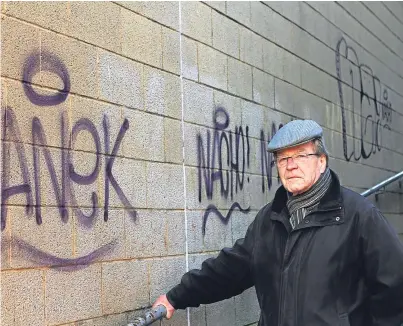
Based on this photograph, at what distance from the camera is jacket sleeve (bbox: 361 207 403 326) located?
3.11 meters

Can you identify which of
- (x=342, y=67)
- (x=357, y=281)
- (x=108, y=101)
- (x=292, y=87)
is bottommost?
(x=357, y=281)

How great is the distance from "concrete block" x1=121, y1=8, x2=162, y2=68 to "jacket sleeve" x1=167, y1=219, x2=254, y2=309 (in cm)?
121

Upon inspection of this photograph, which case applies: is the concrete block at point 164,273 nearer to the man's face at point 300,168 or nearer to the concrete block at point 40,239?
the concrete block at point 40,239

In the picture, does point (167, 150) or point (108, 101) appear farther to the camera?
point (167, 150)

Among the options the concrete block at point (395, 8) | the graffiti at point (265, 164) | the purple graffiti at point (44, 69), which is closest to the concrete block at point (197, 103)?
the graffiti at point (265, 164)

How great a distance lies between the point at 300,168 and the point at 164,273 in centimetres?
124

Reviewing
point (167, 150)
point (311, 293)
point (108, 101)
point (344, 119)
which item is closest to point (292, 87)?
point (344, 119)

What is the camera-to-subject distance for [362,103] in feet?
25.9

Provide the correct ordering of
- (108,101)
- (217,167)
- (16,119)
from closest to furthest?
(16,119), (108,101), (217,167)

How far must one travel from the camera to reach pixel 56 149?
10.8 feet

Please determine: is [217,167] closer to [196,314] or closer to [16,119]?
[196,314]

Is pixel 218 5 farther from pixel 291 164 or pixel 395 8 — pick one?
pixel 395 8

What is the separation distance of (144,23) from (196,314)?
1.90 metres

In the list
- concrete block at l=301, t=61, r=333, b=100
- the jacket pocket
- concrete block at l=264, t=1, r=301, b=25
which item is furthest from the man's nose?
concrete block at l=301, t=61, r=333, b=100
